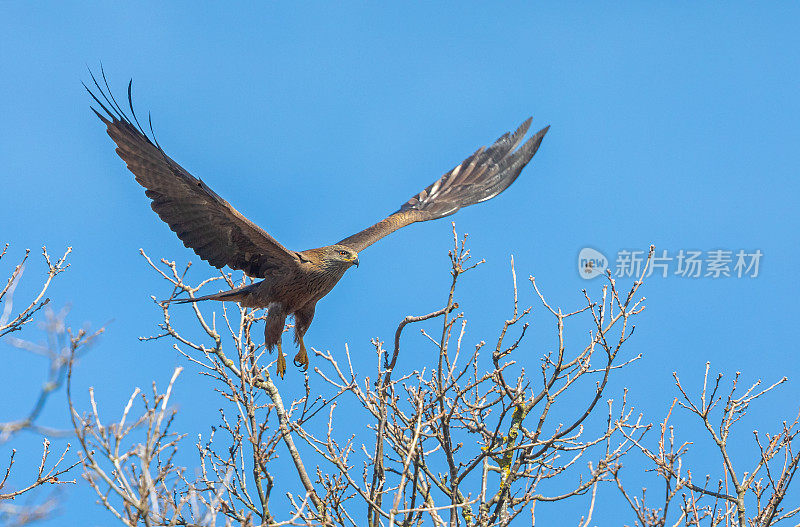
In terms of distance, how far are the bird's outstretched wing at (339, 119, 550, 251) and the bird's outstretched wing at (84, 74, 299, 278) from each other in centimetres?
146

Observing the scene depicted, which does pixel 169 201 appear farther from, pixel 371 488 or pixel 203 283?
pixel 371 488

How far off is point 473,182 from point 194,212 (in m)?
4.01

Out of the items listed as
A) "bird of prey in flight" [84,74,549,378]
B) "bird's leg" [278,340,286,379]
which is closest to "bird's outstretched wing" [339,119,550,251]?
"bird of prey in flight" [84,74,549,378]

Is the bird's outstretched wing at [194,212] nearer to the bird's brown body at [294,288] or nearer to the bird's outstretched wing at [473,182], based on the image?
the bird's brown body at [294,288]

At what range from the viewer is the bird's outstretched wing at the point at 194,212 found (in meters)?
6.81

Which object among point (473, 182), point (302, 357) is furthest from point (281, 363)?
point (473, 182)

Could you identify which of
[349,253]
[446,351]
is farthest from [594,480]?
[349,253]

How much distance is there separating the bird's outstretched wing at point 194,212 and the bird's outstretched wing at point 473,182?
1.46m

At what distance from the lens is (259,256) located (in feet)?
25.0

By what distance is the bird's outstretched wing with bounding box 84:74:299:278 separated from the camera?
22.4 feet

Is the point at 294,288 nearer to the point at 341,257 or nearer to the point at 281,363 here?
the point at 341,257

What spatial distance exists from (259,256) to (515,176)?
3437 mm

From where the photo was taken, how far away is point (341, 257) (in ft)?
24.7

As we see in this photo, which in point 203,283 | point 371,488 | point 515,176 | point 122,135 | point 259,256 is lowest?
point 371,488
